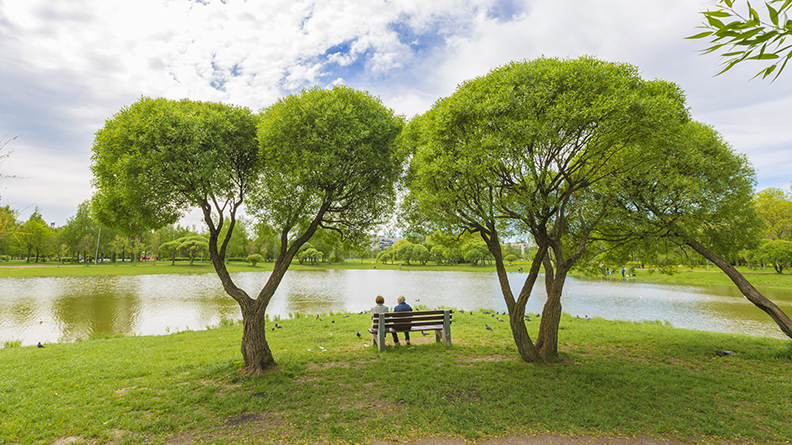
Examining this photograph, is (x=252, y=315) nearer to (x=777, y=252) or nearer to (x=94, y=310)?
(x=94, y=310)

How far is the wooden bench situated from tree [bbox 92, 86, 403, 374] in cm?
306

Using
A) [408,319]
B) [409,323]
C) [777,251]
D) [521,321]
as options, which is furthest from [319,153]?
[777,251]

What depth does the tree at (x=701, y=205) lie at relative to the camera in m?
9.32

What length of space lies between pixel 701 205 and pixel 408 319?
936cm

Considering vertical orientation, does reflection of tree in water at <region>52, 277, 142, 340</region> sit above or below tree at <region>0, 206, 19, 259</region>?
below

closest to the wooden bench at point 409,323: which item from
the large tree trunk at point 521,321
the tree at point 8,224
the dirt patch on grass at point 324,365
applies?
the dirt patch on grass at point 324,365

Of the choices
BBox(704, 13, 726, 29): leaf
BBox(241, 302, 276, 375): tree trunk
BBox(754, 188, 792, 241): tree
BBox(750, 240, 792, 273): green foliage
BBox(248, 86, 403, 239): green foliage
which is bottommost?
BBox(241, 302, 276, 375): tree trunk

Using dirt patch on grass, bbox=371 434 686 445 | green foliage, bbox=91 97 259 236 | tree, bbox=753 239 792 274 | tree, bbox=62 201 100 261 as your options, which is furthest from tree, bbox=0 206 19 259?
tree, bbox=62 201 100 261

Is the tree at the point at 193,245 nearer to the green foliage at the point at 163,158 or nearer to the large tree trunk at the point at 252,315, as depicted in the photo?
the green foliage at the point at 163,158

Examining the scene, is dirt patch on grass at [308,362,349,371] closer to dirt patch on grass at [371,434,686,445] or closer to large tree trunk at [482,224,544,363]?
dirt patch on grass at [371,434,686,445]

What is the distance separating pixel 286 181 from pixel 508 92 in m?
5.19

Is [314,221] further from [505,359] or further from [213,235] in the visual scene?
[505,359]

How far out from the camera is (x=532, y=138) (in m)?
6.85

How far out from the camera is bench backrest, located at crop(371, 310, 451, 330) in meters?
9.66
